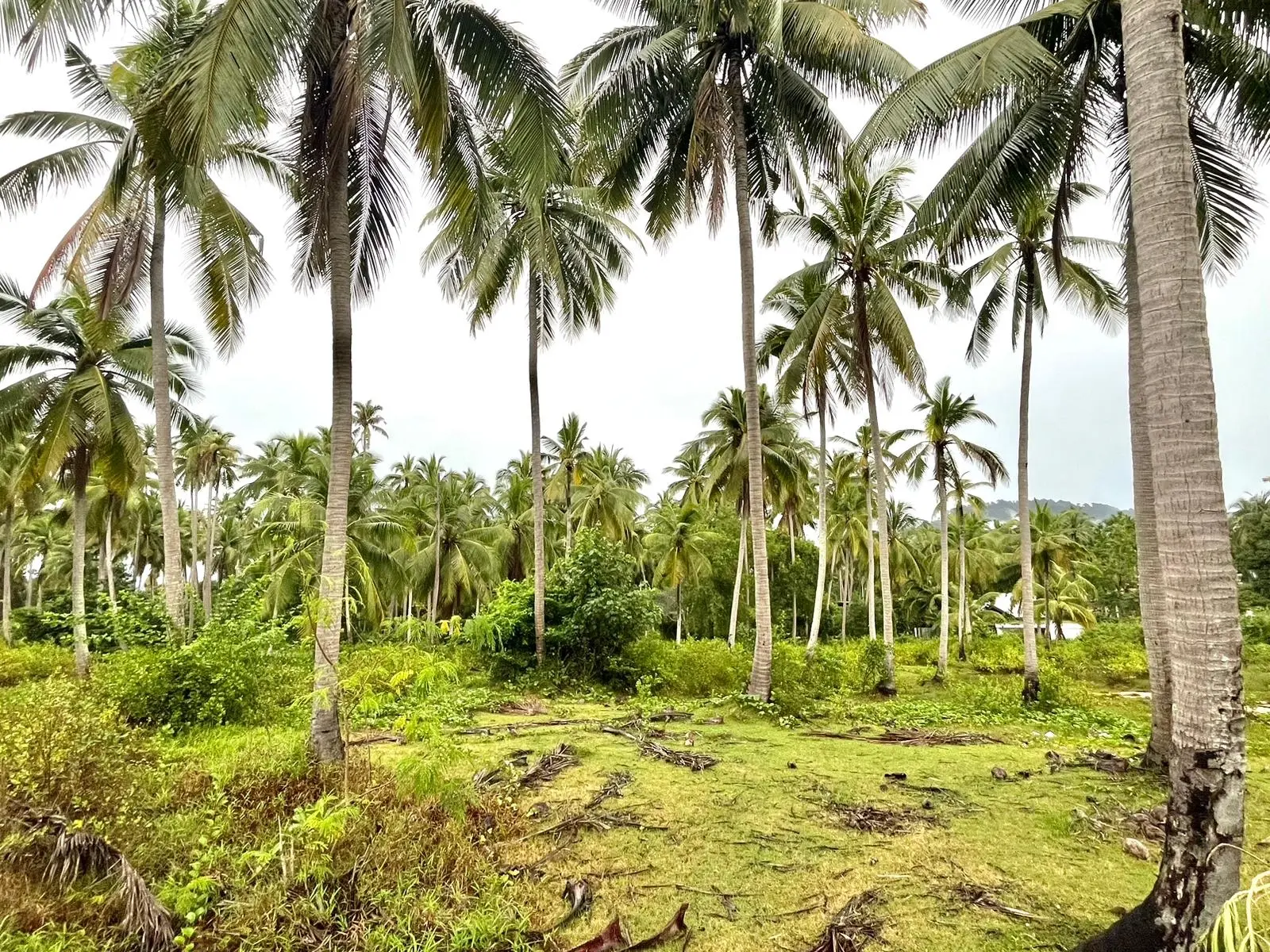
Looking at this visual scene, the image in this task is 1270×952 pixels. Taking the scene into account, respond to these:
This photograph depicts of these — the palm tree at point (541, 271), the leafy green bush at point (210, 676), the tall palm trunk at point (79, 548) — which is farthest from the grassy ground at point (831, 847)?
the tall palm trunk at point (79, 548)

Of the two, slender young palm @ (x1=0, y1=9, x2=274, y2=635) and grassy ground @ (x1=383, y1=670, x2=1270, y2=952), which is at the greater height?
slender young palm @ (x1=0, y1=9, x2=274, y2=635)

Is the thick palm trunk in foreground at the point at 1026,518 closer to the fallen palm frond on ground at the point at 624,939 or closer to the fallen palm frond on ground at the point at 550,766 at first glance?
the fallen palm frond on ground at the point at 550,766

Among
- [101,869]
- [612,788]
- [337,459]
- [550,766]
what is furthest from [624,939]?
[337,459]

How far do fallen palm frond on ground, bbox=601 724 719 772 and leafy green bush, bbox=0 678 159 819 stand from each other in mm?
4957

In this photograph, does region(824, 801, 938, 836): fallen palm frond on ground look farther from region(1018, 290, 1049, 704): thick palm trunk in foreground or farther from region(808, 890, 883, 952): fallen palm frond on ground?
region(1018, 290, 1049, 704): thick palm trunk in foreground

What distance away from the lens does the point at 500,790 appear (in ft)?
19.9

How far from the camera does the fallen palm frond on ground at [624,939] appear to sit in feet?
11.1

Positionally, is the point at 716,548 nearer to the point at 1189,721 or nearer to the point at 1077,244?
the point at 1077,244

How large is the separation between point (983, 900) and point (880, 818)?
1.55 meters

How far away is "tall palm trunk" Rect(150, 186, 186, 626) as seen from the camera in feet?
32.4

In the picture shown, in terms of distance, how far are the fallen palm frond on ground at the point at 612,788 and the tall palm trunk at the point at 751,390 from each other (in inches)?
177

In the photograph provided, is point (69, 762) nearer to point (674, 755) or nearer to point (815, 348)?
point (674, 755)

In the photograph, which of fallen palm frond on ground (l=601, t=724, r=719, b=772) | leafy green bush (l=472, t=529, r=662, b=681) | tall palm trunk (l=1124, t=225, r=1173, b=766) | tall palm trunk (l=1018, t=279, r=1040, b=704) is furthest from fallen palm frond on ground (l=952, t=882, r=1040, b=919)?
leafy green bush (l=472, t=529, r=662, b=681)

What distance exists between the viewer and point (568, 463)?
25.8 metres
